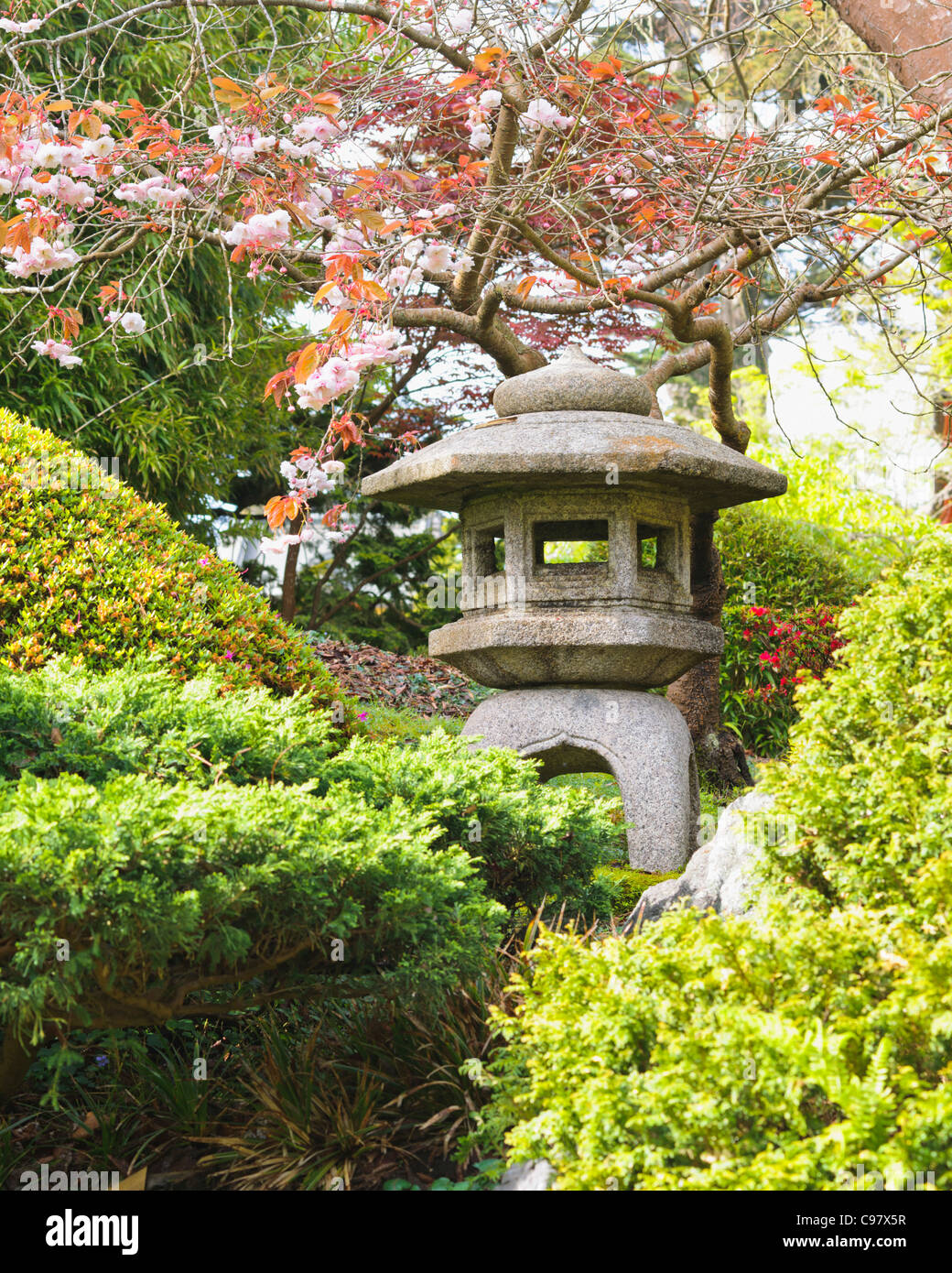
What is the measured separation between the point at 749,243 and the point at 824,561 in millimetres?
3905

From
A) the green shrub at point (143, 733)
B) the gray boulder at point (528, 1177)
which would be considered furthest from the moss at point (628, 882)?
the gray boulder at point (528, 1177)

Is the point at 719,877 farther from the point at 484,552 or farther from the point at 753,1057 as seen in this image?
the point at 484,552

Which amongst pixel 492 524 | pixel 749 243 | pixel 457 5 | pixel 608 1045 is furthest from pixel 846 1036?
pixel 457 5

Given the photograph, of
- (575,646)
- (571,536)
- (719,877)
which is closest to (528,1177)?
(719,877)

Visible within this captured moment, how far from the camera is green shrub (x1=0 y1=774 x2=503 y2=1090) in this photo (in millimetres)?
1862

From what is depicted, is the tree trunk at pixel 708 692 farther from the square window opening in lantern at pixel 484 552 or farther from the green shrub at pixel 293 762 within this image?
the green shrub at pixel 293 762

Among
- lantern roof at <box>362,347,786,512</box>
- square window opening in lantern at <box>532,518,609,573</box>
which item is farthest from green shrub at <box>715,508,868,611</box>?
lantern roof at <box>362,347,786,512</box>

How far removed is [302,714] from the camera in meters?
3.24

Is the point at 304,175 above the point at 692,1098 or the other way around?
above

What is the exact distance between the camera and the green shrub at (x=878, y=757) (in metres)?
2.23

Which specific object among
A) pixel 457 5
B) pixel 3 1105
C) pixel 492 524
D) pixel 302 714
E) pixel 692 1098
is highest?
pixel 457 5

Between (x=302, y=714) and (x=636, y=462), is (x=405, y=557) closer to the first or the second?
(x=636, y=462)

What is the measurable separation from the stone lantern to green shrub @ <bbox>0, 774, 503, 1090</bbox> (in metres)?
1.89

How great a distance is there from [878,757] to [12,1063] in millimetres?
2000
